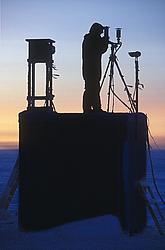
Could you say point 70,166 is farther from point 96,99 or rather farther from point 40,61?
point 40,61

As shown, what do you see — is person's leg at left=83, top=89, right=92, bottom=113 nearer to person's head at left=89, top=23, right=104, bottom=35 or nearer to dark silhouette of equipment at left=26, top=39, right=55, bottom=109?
dark silhouette of equipment at left=26, top=39, right=55, bottom=109

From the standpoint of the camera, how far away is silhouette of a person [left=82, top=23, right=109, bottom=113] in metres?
14.3

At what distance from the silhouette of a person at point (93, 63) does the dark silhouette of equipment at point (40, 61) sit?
733mm

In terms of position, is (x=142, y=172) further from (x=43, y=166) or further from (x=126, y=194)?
(x=43, y=166)

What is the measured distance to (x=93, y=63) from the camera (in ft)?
47.1

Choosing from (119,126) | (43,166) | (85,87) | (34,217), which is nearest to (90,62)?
(85,87)

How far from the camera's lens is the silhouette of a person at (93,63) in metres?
14.3

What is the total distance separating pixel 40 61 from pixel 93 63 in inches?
45.8

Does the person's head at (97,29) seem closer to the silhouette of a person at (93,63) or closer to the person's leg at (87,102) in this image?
the silhouette of a person at (93,63)

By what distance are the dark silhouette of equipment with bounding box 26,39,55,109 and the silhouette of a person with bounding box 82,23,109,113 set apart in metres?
0.73

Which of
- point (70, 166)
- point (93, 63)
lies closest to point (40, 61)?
point (93, 63)

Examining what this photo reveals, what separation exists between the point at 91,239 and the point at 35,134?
2421mm

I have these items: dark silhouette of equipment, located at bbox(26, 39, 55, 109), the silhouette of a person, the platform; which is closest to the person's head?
the silhouette of a person

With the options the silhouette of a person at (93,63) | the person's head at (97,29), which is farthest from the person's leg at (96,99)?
the person's head at (97,29)
